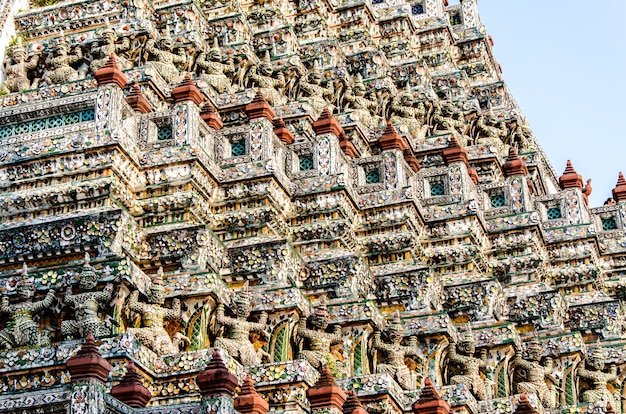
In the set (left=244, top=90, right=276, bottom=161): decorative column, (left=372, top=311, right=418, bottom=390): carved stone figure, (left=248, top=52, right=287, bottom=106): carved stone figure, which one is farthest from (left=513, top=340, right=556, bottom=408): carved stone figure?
(left=248, top=52, right=287, bottom=106): carved stone figure

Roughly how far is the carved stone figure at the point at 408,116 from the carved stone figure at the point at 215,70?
531 centimetres

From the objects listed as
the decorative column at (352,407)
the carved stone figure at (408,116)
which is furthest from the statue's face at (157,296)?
the carved stone figure at (408,116)

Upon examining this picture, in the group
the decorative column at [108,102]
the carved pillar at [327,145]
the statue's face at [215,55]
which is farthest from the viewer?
the statue's face at [215,55]

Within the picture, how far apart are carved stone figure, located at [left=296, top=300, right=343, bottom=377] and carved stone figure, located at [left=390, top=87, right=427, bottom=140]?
10756 millimetres

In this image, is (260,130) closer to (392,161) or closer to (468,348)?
(392,161)

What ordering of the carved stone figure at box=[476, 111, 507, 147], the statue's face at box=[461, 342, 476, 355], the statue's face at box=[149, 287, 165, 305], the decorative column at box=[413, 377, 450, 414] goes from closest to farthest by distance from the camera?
1. the decorative column at box=[413, 377, 450, 414]
2. the statue's face at box=[149, 287, 165, 305]
3. the statue's face at box=[461, 342, 476, 355]
4. the carved stone figure at box=[476, 111, 507, 147]

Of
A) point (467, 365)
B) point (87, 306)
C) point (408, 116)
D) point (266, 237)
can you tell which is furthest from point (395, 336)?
point (408, 116)

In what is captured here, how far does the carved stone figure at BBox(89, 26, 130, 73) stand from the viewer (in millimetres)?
27125

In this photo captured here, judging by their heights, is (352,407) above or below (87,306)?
below

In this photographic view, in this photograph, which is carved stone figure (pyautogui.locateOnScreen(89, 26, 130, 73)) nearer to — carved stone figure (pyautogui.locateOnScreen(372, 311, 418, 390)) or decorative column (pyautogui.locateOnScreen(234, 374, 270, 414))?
carved stone figure (pyautogui.locateOnScreen(372, 311, 418, 390))

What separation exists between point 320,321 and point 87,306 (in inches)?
185

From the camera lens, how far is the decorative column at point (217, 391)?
16.8 meters

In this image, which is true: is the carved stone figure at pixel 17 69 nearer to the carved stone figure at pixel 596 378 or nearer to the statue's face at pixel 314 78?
the statue's face at pixel 314 78

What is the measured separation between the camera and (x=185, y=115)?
80.7 ft
